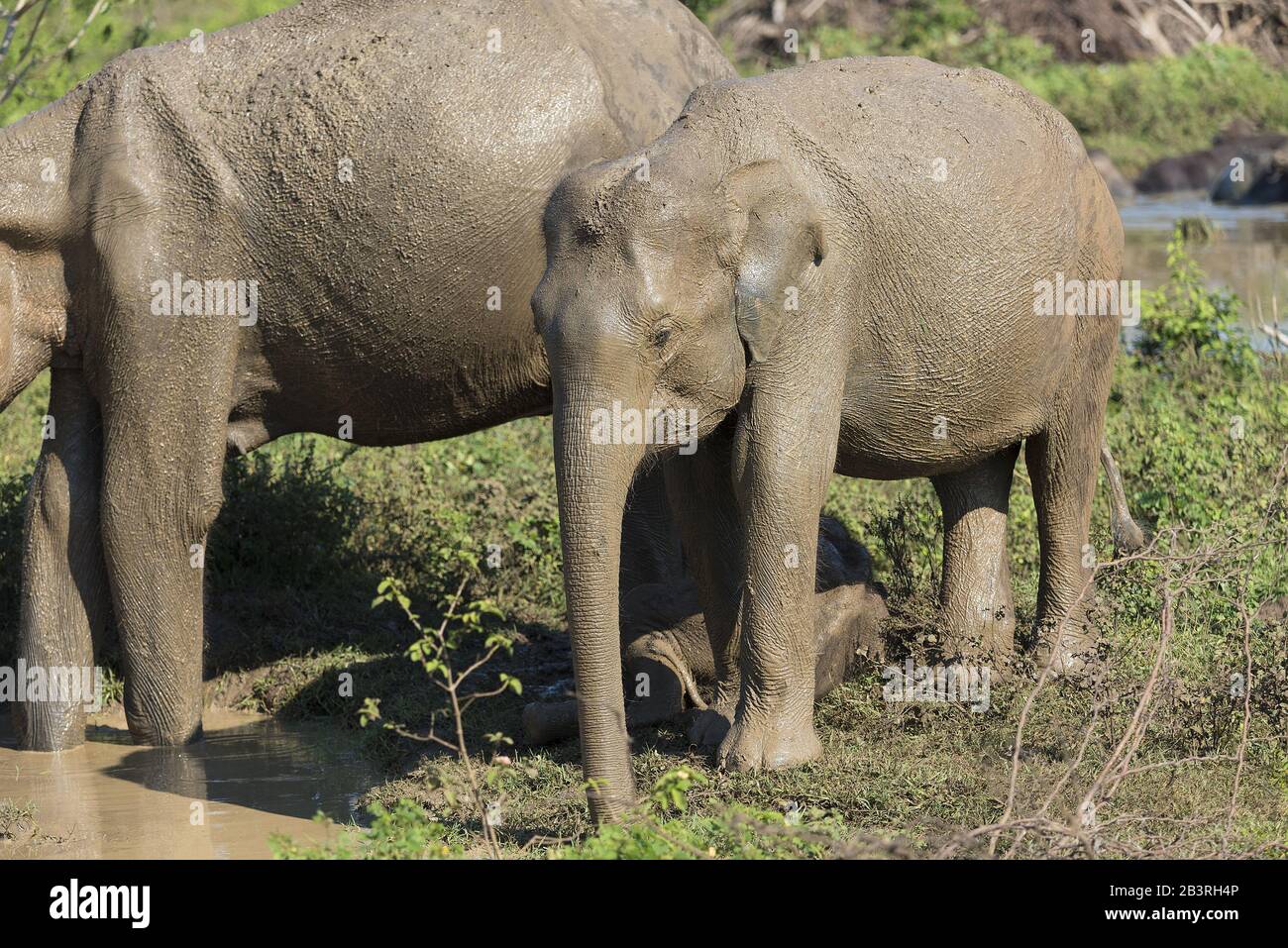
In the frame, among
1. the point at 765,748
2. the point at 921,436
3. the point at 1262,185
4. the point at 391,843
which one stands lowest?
the point at 391,843

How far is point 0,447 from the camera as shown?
9867mm

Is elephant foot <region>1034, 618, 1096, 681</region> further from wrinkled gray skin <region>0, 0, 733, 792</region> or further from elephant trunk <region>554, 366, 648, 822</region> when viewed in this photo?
wrinkled gray skin <region>0, 0, 733, 792</region>

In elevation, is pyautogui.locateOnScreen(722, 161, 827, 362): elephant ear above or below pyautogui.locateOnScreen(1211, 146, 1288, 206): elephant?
below

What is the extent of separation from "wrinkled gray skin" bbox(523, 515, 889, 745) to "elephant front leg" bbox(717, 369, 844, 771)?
1.99ft

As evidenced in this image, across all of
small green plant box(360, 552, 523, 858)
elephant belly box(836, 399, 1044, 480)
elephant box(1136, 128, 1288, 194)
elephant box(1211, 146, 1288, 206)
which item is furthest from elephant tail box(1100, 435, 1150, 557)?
elephant box(1136, 128, 1288, 194)

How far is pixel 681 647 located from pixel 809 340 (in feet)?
4.95

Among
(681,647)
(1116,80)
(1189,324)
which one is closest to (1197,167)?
(1116,80)

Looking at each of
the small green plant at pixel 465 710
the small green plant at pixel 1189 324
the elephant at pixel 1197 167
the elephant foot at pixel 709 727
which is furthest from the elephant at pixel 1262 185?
the elephant foot at pixel 709 727

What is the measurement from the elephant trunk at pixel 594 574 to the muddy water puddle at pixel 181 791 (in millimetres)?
1129

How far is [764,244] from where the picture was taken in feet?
19.1

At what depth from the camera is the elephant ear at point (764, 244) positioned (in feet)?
19.0

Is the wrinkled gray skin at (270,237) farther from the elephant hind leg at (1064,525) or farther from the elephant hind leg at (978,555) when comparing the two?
the elephant hind leg at (1064,525)

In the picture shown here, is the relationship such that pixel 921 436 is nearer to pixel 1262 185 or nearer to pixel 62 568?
pixel 62 568

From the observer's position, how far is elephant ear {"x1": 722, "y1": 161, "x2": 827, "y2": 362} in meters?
5.80
